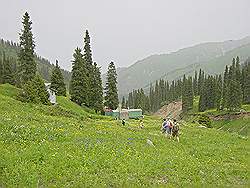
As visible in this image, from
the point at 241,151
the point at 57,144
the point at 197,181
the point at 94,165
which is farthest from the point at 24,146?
the point at 241,151

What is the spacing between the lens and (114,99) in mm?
97312

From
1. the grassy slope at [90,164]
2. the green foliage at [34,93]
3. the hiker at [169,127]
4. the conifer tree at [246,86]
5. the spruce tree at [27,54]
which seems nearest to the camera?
the grassy slope at [90,164]

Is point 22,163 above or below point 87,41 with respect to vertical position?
below

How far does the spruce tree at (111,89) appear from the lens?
9650 centimetres

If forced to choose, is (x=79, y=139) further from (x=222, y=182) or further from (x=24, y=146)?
(x=222, y=182)

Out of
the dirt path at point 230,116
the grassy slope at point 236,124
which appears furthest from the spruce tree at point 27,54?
the dirt path at point 230,116

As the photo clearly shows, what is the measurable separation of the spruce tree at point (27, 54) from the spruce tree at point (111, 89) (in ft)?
88.8

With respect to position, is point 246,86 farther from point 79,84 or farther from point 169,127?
point 169,127

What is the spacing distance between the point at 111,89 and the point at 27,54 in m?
29.7

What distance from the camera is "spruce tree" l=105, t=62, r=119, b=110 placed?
96500 mm

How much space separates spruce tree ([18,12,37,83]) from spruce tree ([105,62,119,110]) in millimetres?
27053

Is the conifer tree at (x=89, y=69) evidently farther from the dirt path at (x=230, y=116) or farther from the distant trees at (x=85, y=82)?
the dirt path at (x=230, y=116)

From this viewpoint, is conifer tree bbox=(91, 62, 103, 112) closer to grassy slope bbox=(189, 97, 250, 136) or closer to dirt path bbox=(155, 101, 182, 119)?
grassy slope bbox=(189, 97, 250, 136)

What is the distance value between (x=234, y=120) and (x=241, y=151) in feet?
289
